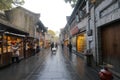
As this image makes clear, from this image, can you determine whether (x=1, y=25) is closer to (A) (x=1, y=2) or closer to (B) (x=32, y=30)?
(A) (x=1, y=2)

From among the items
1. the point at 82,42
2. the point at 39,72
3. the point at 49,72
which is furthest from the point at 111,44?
the point at 82,42

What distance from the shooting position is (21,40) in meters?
28.8

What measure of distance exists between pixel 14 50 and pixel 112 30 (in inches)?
466

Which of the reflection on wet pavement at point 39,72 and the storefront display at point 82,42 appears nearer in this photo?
the reflection on wet pavement at point 39,72

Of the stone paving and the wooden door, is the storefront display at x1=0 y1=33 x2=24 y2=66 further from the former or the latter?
the wooden door

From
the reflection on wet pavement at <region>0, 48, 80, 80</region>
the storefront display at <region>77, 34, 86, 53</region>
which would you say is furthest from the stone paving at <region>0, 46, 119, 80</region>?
the storefront display at <region>77, 34, 86, 53</region>

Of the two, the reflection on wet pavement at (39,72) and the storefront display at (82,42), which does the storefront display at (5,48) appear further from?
the storefront display at (82,42)

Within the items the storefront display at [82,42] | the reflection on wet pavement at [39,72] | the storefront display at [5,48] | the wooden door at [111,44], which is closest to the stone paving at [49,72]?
the reflection on wet pavement at [39,72]

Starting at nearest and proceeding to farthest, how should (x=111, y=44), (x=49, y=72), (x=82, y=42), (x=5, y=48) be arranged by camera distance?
(x=49, y=72)
(x=111, y=44)
(x=5, y=48)
(x=82, y=42)

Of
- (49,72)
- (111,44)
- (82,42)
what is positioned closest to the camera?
(49,72)

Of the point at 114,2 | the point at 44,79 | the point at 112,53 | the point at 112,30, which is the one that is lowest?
the point at 44,79

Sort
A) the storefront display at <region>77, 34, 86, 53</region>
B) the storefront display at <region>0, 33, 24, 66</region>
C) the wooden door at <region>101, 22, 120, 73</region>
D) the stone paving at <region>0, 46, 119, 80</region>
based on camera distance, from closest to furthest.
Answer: the stone paving at <region>0, 46, 119, 80</region> → the wooden door at <region>101, 22, 120, 73</region> → the storefront display at <region>0, 33, 24, 66</region> → the storefront display at <region>77, 34, 86, 53</region>

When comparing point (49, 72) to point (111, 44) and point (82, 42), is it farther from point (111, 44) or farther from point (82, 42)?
point (82, 42)

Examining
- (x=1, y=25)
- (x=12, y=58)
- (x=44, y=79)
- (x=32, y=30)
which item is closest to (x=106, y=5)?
(x=44, y=79)
